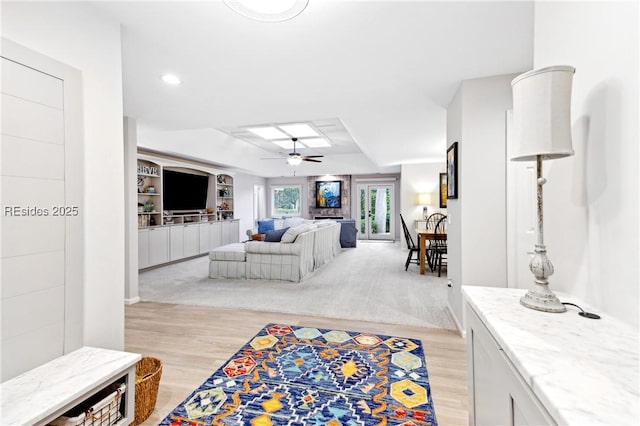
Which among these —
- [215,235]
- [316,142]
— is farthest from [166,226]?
[316,142]

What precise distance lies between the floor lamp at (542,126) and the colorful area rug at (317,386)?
1.07 meters

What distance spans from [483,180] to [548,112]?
6.03 ft

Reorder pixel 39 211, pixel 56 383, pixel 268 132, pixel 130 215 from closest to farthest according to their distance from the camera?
pixel 56 383, pixel 39 211, pixel 130 215, pixel 268 132

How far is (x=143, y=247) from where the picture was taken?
17.8 ft

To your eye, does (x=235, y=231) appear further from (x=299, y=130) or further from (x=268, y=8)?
(x=268, y=8)

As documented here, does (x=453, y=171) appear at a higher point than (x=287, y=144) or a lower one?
lower

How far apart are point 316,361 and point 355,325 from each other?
82 centimetres

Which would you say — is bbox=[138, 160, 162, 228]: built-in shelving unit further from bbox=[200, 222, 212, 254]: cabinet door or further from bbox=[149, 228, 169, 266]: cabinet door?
bbox=[200, 222, 212, 254]: cabinet door

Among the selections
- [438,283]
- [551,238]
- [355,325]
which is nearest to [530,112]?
[551,238]

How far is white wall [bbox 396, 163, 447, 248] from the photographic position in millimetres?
8344

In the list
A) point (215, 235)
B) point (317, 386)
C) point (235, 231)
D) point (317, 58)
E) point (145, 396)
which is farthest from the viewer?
point (235, 231)

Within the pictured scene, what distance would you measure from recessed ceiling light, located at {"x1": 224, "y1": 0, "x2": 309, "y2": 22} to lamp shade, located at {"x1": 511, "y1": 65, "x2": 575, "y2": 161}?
108 cm

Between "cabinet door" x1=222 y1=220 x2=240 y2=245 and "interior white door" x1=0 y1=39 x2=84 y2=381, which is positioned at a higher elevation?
"interior white door" x1=0 y1=39 x2=84 y2=381

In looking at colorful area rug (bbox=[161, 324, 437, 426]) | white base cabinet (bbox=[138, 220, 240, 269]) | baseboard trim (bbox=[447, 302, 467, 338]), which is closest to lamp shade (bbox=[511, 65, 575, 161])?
colorful area rug (bbox=[161, 324, 437, 426])
